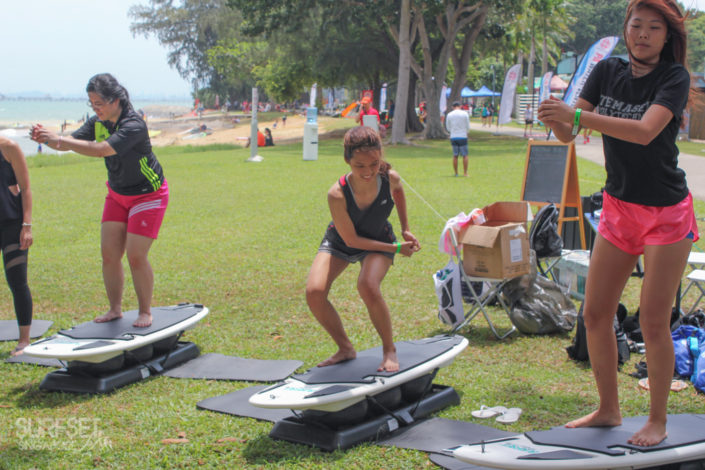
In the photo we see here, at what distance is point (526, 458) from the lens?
301cm

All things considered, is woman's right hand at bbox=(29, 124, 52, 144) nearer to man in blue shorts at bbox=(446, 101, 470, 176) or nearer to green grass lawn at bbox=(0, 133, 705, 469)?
green grass lawn at bbox=(0, 133, 705, 469)

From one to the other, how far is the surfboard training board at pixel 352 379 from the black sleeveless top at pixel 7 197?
2524 mm

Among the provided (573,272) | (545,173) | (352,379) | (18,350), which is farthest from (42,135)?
(545,173)

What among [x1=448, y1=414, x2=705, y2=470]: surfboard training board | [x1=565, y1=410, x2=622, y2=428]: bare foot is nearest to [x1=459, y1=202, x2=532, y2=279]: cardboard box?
[x1=565, y1=410, x2=622, y2=428]: bare foot

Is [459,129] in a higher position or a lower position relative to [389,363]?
higher

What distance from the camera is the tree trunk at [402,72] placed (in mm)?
26750

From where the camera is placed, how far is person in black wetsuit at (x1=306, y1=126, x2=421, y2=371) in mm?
4059

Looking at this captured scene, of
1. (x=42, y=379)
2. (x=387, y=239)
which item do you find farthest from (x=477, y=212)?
(x=42, y=379)

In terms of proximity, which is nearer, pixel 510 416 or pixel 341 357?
pixel 510 416

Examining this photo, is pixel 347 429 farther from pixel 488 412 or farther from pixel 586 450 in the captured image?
pixel 586 450

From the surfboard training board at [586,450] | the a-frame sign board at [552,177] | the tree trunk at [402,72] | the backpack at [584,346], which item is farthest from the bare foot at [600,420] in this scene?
the tree trunk at [402,72]

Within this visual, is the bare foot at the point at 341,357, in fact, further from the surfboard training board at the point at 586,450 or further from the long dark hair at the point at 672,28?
the long dark hair at the point at 672,28

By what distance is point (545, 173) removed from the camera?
8.62 m

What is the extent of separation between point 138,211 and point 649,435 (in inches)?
144
